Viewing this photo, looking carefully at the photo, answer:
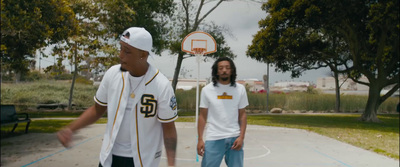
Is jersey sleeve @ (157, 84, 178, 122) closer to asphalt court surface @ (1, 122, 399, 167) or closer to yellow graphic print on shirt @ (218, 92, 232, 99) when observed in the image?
yellow graphic print on shirt @ (218, 92, 232, 99)

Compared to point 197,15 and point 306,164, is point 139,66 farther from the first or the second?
point 197,15

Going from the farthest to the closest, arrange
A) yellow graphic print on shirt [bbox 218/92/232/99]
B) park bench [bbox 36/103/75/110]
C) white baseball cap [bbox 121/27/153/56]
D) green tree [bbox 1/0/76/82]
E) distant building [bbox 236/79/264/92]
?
distant building [bbox 236/79/264/92] → park bench [bbox 36/103/75/110] → green tree [bbox 1/0/76/82] → yellow graphic print on shirt [bbox 218/92/232/99] → white baseball cap [bbox 121/27/153/56]

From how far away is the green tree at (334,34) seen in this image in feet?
49.8

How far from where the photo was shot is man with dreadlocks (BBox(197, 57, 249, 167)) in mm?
3559

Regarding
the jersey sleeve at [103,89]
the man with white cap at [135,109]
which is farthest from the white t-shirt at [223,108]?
the jersey sleeve at [103,89]

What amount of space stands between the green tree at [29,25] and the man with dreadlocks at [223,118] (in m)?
5.86

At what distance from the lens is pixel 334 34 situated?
19906 millimetres

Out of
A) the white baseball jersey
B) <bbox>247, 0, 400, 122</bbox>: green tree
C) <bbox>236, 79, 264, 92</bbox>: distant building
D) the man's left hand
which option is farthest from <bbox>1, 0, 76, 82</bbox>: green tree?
<bbox>236, 79, 264, 92</bbox>: distant building

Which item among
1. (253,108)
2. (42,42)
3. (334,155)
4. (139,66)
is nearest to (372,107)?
(253,108)

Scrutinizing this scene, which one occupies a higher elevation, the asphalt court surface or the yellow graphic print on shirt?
the yellow graphic print on shirt

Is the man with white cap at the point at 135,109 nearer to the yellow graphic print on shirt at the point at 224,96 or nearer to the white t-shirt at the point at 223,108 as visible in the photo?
the white t-shirt at the point at 223,108

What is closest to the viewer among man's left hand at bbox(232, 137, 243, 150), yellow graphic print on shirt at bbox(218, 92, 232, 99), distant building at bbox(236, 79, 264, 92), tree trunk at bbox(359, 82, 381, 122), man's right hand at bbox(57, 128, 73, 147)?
man's right hand at bbox(57, 128, 73, 147)

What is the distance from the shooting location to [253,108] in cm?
2791

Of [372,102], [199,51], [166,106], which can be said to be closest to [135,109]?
[166,106]
